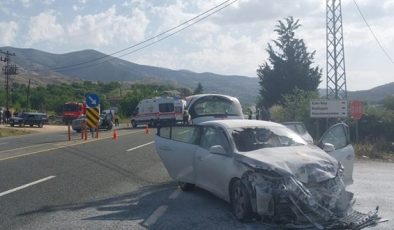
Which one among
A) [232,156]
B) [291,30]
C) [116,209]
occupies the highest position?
[291,30]

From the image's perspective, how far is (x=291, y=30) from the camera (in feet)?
194

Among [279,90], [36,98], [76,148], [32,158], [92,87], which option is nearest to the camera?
[32,158]

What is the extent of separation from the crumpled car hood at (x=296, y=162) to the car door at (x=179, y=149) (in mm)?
A: 1770

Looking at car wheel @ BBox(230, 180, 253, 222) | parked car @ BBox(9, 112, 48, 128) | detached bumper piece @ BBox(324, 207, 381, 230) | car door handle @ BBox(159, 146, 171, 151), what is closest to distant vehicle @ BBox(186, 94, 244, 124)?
car door handle @ BBox(159, 146, 171, 151)

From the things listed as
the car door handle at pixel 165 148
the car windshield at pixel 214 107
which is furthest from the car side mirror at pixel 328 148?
the car windshield at pixel 214 107

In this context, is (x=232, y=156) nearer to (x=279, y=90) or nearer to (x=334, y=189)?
(x=334, y=189)

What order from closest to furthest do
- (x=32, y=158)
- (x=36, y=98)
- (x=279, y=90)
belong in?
(x=32, y=158) < (x=279, y=90) < (x=36, y=98)

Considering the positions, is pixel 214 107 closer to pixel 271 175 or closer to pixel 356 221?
pixel 271 175

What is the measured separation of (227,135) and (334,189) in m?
2.19

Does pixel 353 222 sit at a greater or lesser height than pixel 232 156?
lesser

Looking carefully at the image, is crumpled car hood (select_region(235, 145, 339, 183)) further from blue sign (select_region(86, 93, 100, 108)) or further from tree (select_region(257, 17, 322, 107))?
tree (select_region(257, 17, 322, 107))

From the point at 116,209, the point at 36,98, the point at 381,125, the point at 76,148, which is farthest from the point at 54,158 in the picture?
the point at 36,98

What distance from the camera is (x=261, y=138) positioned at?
29.8ft

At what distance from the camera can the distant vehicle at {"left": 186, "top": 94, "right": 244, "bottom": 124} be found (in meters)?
17.9
